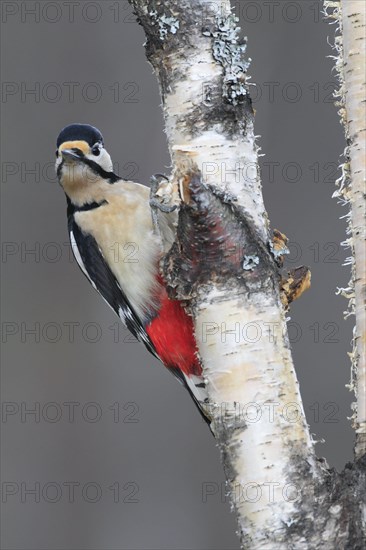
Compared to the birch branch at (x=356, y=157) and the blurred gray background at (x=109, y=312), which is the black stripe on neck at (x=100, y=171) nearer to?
the birch branch at (x=356, y=157)

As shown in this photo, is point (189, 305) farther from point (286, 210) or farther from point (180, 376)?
point (286, 210)

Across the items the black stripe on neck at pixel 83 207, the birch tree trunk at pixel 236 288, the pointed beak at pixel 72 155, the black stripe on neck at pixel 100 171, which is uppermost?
the pointed beak at pixel 72 155

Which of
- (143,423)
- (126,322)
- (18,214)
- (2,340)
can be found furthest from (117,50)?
(126,322)

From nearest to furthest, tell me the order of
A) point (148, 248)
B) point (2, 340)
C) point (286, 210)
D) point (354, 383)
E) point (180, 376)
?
point (354, 383), point (148, 248), point (180, 376), point (286, 210), point (2, 340)

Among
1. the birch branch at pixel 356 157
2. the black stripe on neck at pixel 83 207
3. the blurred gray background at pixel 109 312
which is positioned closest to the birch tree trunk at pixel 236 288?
the birch branch at pixel 356 157

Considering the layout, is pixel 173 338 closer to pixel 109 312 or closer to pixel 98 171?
pixel 98 171

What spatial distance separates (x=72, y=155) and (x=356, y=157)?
94 cm

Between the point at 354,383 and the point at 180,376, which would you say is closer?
the point at 354,383

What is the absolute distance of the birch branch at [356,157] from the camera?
159cm

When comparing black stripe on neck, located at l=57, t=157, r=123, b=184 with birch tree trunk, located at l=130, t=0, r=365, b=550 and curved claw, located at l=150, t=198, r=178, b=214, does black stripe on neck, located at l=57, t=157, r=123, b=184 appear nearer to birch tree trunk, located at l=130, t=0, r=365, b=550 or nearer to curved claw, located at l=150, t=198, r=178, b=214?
curved claw, located at l=150, t=198, r=178, b=214

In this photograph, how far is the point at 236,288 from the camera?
163 cm

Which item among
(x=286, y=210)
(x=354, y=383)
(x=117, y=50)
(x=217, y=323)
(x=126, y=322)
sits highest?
(x=117, y=50)

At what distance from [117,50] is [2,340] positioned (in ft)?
4.89

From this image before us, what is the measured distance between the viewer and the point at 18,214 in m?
4.21
